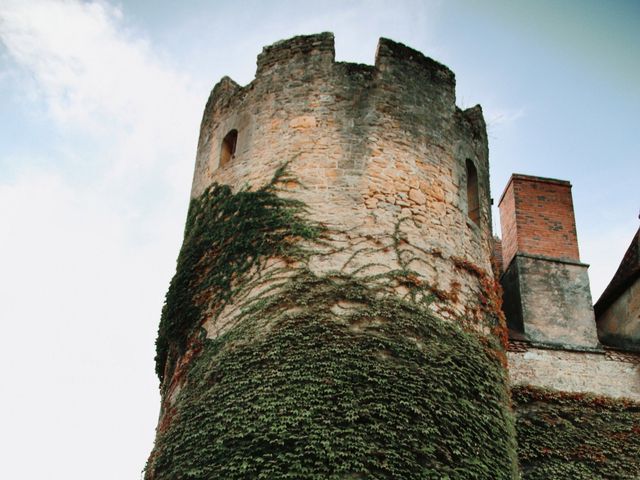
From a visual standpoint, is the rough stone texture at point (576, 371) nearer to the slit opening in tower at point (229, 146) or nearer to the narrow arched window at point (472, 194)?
the narrow arched window at point (472, 194)

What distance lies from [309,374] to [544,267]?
525cm

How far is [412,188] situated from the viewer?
879cm

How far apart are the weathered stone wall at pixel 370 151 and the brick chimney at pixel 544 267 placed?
142cm

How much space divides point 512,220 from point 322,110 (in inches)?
150

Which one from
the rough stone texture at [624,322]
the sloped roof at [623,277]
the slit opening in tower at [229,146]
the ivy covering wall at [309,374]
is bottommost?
the ivy covering wall at [309,374]

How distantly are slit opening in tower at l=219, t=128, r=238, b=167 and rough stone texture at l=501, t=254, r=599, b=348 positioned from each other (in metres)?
4.19

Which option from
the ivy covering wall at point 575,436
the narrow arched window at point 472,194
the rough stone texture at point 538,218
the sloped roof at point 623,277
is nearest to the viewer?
the ivy covering wall at point 575,436

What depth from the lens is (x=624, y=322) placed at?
1112cm

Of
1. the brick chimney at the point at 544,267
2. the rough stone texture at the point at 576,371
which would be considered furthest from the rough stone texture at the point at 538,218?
the rough stone texture at the point at 576,371

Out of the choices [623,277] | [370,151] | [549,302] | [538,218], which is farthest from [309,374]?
[623,277]

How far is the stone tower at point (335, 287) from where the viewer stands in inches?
261

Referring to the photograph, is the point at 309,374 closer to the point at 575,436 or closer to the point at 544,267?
the point at 575,436

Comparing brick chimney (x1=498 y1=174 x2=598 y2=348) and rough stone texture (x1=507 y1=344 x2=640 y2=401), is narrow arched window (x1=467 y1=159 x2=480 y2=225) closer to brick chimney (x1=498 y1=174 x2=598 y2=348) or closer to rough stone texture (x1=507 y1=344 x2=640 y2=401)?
brick chimney (x1=498 y1=174 x2=598 y2=348)

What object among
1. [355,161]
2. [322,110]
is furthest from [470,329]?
[322,110]
